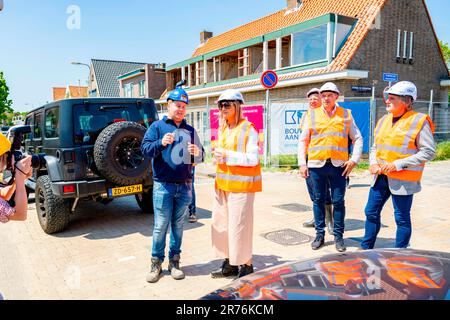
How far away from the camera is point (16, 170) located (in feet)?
7.19

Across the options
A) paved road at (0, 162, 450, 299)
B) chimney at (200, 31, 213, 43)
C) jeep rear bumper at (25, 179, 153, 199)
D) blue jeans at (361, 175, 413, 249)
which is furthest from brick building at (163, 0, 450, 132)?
jeep rear bumper at (25, 179, 153, 199)

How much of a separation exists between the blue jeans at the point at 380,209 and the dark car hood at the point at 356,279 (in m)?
1.65

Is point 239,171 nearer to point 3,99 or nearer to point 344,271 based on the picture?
point 344,271

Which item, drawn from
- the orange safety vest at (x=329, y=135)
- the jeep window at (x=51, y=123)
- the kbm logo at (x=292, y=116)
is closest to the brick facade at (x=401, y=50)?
the kbm logo at (x=292, y=116)

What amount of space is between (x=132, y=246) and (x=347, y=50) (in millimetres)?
13092

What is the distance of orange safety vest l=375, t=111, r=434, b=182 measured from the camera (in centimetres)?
355

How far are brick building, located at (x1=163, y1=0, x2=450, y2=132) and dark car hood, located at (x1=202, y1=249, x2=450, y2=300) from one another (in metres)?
12.7

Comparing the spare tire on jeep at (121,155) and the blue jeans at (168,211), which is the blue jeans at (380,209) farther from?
the spare tire on jeep at (121,155)

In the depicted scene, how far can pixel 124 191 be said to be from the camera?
527cm

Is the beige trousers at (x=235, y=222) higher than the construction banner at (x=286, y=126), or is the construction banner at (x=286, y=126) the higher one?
the construction banner at (x=286, y=126)

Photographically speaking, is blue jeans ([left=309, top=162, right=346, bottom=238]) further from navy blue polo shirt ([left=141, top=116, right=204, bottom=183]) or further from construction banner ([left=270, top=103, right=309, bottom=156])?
construction banner ([left=270, top=103, right=309, bottom=156])

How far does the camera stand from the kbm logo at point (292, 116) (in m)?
12.2

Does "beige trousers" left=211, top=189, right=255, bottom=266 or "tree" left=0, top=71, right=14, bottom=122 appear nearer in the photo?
"beige trousers" left=211, top=189, right=255, bottom=266
